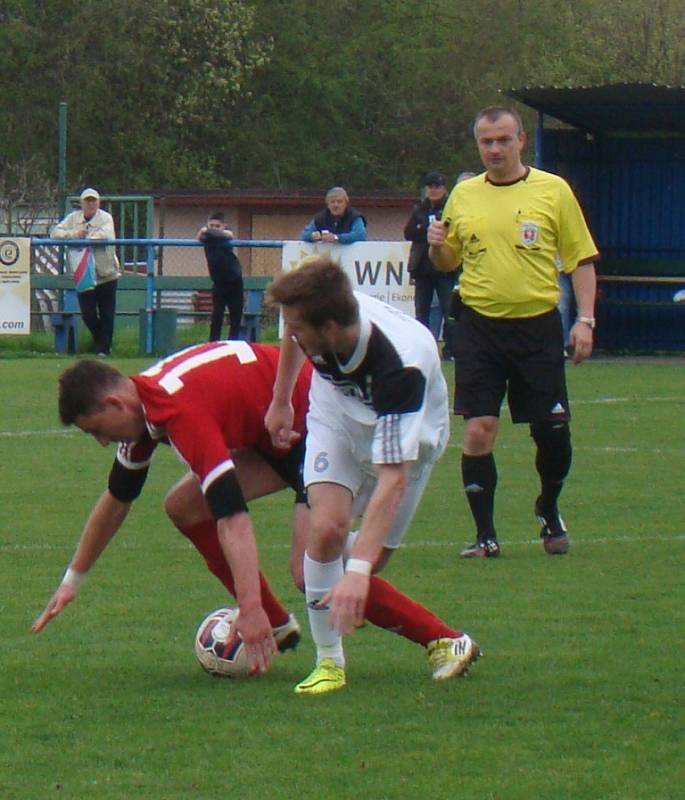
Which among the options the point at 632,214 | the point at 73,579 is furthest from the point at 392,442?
the point at 632,214

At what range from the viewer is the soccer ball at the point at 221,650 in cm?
560

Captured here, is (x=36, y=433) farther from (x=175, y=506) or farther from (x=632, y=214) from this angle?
(x=632, y=214)

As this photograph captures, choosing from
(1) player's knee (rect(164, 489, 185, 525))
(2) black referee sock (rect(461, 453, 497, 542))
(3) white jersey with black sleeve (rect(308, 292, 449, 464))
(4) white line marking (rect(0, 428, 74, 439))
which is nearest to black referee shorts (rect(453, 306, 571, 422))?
(2) black referee sock (rect(461, 453, 497, 542))

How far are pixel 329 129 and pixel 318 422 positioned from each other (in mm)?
45693

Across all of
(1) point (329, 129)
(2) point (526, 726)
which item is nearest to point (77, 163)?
(1) point (329, 129)

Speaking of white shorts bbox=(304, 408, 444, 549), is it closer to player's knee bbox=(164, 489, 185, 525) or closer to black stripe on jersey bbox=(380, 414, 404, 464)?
black stripe on jersey bbox=(380, 414, 404, 464)

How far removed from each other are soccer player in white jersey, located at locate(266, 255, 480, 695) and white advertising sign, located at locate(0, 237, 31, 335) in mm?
14596

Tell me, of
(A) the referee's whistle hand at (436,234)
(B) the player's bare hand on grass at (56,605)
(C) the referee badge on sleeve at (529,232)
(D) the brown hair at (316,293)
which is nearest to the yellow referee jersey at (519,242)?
(C) the referee badge on sleeve at (529,232)

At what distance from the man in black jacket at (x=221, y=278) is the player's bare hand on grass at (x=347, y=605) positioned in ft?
48.8

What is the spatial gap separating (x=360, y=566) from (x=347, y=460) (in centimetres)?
83

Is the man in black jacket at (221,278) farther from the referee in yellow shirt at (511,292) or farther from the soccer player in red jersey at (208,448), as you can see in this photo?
the soccer player in red jersey at (208,448)

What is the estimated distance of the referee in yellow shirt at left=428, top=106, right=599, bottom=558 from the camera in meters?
7.69

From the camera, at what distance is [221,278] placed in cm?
1933

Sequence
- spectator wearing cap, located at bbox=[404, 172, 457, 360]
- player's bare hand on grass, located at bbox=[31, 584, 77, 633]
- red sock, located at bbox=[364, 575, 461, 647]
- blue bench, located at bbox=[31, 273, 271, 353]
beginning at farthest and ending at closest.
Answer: blue bench, located at bbox=[31, 273, 271, 353], spectator wearing cap, located at bbox=[404, 172, 457, 360], red sock, located at bbox=[364, 575, 461, 647], player's bare hand on grass, located at bbox=[31, 584, 77, 633]
